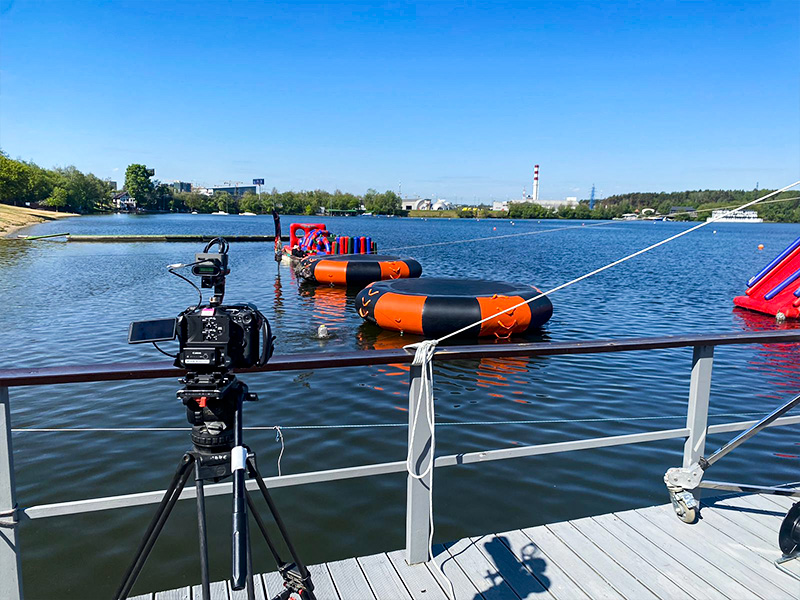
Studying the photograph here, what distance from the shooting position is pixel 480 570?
234 centimetres

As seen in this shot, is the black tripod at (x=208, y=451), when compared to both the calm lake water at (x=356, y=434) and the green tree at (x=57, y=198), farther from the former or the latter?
the green tree at (x=57, y=198)

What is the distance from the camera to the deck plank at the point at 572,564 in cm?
221

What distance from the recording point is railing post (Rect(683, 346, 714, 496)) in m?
2.64

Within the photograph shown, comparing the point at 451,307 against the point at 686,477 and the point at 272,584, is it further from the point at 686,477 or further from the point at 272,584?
the point at 272,584

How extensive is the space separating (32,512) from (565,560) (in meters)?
2.06

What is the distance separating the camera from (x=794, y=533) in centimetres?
236

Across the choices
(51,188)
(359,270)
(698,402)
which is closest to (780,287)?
(359,270)

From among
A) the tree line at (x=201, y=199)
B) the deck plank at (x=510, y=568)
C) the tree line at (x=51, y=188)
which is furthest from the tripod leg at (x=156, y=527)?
the tree line at (x=51, y=188)

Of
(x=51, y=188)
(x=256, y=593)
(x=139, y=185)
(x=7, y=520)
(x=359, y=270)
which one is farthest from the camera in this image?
(x=139, y=185)

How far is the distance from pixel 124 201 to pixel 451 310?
13315 cm

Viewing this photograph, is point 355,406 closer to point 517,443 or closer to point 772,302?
point 517,443

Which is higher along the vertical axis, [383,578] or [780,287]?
[383,578]

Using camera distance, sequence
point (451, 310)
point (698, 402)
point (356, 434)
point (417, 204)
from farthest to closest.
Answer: point (417, 204)
point (451, 310)
point (356, 434)
point (698, 402)

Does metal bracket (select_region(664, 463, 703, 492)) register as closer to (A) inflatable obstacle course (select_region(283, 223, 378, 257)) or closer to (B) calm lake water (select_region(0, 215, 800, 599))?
(B) calm lake water (select_region(0, 215, 800, 599))
